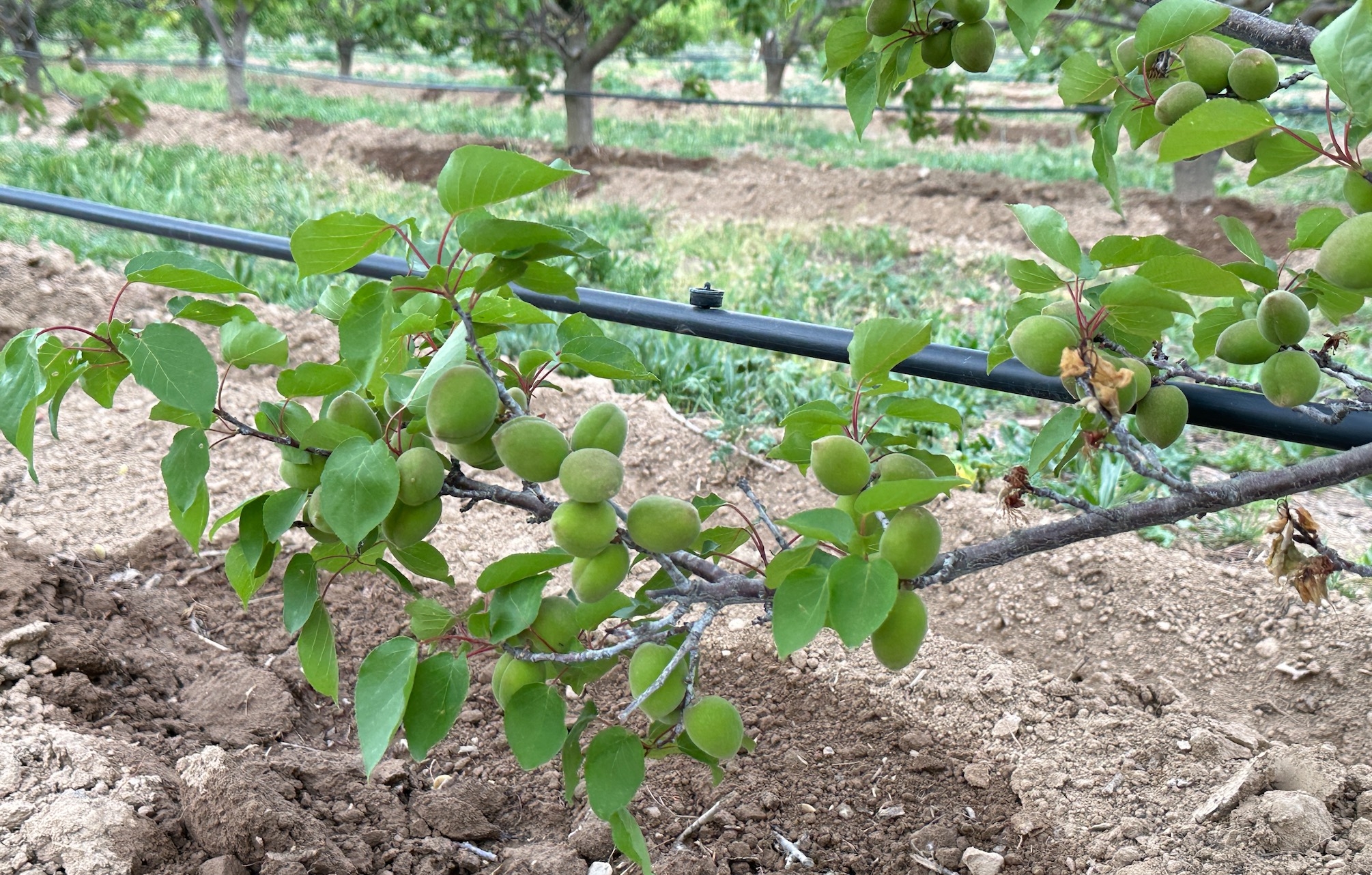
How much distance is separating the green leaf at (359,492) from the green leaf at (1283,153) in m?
0.70

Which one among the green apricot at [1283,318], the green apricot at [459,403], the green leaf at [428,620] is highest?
the green apricot at [1283,318]

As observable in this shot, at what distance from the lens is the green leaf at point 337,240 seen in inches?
28.4

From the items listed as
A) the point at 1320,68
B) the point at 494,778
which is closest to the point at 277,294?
the point at 494,778

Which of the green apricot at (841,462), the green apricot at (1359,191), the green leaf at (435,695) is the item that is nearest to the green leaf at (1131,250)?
the green apricot at (1359,191)

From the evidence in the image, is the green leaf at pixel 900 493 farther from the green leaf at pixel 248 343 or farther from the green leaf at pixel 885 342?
the green leaf at pixel 248 343

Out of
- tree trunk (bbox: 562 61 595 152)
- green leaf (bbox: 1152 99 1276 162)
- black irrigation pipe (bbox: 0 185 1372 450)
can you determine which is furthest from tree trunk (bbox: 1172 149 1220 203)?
green leaf (bbox: 1152 99 1276 162)

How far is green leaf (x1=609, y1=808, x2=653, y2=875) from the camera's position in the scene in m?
0.87

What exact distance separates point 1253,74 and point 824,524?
527 millimetres

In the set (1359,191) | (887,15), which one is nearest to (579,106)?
(887,15)

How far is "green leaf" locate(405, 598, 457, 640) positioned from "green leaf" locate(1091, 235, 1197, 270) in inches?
25.1

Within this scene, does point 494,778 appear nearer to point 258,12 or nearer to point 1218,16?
point 1218,16

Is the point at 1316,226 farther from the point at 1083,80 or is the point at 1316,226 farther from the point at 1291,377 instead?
the point at 1083,80

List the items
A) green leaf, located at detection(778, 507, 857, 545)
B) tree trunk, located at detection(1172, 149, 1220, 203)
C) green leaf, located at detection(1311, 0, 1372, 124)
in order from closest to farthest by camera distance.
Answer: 1. green leaf, located at detection(1311, 0, 1372, 124)
2. green leaf, located at detection(778, 507, 857, 545)
3. tree trunk, located at detection(1172, 149, 1220, 203)

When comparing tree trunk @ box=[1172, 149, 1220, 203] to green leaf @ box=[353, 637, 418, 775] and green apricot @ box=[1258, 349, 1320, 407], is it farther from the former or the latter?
green leaf @ box=[353, 637, 418, 775]
